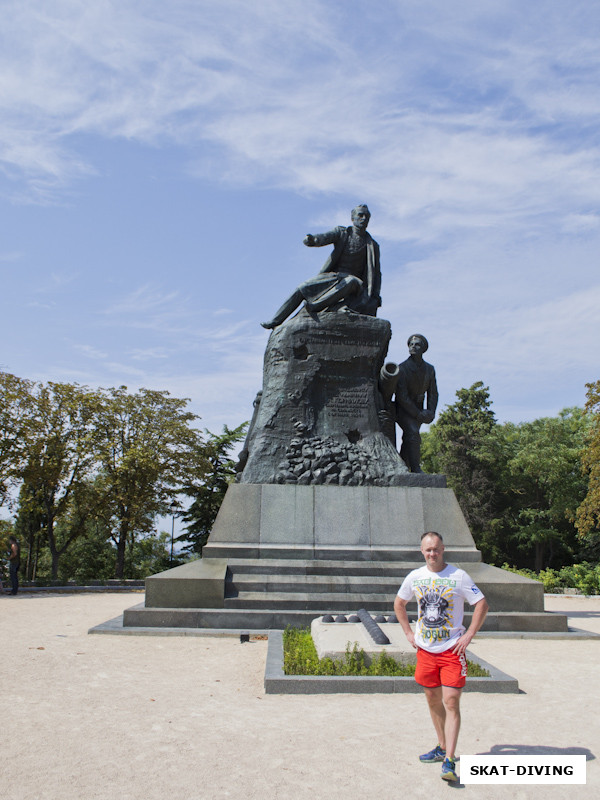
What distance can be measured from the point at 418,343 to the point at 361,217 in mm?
2686

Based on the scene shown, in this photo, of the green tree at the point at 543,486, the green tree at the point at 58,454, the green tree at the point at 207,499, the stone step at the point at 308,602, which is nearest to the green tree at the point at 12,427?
the green tree at the point at 58,454

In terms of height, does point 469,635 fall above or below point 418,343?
below

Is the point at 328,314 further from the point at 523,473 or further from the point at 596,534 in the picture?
the point at 523,473

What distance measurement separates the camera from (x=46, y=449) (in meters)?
24.1

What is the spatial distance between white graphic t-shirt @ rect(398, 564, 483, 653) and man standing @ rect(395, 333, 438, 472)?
8.45 meters

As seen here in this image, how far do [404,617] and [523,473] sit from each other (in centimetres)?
3157

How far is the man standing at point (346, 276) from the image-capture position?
40.9ft

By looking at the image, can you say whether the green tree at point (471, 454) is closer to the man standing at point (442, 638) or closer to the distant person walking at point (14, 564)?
the distant person walking at point (14, 564)

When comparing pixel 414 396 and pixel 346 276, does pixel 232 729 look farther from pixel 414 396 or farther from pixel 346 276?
pixel 346 276

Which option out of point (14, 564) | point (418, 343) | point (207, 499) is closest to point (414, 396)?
point (418, 343)

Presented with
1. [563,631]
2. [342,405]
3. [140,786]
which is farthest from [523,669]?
[342,405]

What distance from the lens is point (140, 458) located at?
1001 inches

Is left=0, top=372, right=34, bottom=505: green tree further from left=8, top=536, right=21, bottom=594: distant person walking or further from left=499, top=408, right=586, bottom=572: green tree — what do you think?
left=499, top=408, right=586, bottom=572: green tree

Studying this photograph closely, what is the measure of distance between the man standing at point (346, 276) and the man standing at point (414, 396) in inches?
45.6
